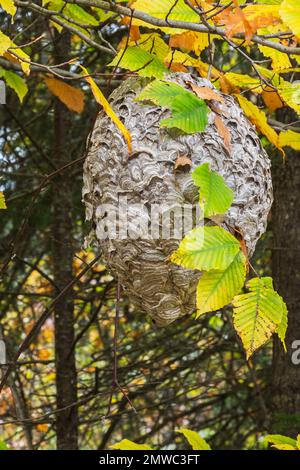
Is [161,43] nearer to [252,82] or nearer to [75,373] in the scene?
[252,82]

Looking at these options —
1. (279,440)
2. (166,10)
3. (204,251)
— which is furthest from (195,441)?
(166,10)

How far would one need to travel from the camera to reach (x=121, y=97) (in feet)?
6.57

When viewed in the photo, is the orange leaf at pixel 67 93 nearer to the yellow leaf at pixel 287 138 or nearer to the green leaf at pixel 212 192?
the yellow leaf at pixel 287 138

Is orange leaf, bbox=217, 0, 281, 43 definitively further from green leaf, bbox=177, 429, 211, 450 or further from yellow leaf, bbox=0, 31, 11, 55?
green leaf, bbox=177, 429, 211, 450

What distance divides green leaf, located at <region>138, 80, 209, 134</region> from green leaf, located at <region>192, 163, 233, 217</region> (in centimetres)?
11

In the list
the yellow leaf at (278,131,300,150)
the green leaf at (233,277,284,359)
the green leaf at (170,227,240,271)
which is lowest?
Result: the green leaf at (233,277,284,359)

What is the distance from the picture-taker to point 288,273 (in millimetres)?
3318

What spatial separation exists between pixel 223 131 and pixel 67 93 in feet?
2.77

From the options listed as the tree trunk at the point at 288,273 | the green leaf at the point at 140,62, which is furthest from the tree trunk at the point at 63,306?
the green leaf at the point at 140,62

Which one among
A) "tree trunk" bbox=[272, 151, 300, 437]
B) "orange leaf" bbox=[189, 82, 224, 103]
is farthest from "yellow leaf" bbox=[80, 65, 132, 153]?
"tree trunk" bbox=[272, 151, 300, 437]

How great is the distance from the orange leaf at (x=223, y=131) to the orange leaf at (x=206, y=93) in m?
0.05

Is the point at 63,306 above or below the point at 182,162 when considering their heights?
above

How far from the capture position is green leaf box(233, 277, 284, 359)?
161cm

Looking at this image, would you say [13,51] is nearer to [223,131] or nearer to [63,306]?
[223,131]
